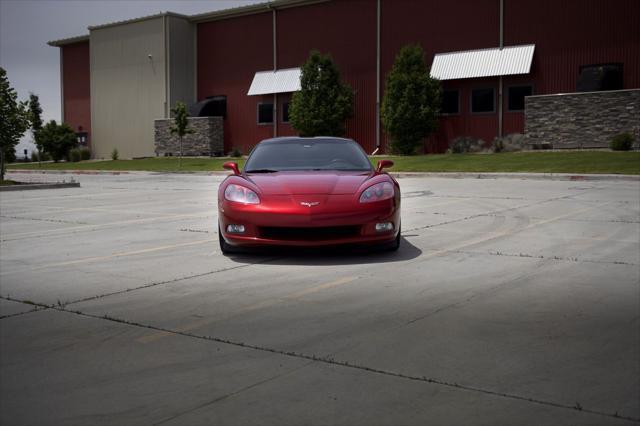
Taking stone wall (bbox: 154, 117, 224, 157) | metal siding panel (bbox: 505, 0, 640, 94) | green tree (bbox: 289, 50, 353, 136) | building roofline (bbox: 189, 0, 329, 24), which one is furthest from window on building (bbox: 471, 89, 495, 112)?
stone wall (bbox: 154, 117, 224, 157)

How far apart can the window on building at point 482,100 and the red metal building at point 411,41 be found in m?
0.06

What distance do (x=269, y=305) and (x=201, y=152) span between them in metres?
45.5

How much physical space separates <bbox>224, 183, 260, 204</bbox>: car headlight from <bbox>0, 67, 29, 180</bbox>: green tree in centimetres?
1801

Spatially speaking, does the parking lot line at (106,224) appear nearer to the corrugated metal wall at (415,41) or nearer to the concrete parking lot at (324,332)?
the concrete parking lot at (324,332)

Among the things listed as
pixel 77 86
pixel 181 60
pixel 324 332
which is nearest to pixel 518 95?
pixel 181 60

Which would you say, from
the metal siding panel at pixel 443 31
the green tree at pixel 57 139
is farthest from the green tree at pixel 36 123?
the metal siding panel at pixel 443 31

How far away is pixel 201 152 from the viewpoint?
50.2 m

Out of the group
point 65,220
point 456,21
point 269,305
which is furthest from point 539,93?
point 269,305

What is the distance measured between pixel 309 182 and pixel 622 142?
27402 millimetres

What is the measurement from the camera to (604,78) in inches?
1377

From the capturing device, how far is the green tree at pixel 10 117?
23531 mm

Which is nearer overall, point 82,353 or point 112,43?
point 82,353

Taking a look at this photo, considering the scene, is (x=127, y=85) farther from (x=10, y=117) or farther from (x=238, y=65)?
(x=10, y=117)

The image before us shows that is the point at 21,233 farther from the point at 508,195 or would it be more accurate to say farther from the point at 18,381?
the point at 508,195
